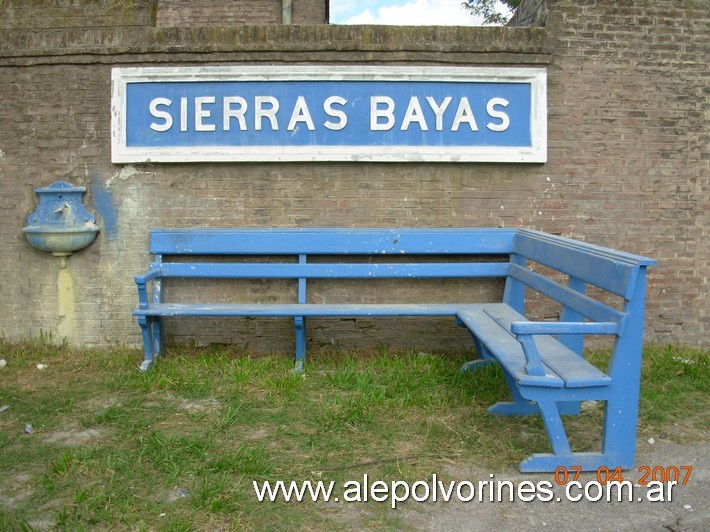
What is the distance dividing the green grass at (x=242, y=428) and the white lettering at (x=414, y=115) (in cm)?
184

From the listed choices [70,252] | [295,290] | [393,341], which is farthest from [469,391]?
[70,252]

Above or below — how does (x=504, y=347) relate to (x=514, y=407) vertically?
above

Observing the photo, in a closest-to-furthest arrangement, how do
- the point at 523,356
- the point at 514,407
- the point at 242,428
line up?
the point at 523,356 < the point at 242,428 < the point at 514,407

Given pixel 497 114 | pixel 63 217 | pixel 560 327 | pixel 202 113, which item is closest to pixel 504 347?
pixel 560 327

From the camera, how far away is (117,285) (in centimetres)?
538

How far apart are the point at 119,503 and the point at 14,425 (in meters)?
1.39

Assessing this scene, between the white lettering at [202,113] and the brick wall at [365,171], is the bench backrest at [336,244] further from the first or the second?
the white lettering at [202,113]

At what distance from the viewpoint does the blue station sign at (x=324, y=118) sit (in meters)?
5.24

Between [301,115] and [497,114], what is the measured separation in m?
1.58

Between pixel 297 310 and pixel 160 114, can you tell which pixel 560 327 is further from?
pixel 160 114

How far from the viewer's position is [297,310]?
4777mm

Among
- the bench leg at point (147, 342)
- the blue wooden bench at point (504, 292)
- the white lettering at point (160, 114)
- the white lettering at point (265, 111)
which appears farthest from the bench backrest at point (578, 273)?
the white lettering at point (160, 114)

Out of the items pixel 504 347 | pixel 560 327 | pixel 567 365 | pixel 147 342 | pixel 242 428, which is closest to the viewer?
pixel 560 327

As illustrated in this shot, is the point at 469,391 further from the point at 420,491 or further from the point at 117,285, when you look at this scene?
the point at 117,285
